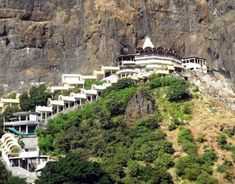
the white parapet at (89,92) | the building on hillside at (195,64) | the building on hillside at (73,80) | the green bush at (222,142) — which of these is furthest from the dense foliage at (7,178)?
the building on hillside at (195,64)

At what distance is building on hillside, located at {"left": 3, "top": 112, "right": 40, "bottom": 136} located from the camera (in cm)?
9269

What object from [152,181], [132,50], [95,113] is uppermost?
[132,50]

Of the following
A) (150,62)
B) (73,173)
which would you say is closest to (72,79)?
(150,62)

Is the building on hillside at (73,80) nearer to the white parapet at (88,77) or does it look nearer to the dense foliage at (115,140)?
the white parapet at (88,77)

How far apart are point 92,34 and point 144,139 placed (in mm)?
33403

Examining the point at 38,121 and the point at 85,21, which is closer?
the point at 38,121

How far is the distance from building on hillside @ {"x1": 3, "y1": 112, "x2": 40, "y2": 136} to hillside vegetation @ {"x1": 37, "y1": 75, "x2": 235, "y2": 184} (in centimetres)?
367

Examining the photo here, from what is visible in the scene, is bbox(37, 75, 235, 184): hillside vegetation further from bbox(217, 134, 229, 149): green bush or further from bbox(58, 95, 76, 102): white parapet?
bbox(58, 95, 76, 102): white parapet

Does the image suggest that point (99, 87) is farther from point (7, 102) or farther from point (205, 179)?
point (205, 179)

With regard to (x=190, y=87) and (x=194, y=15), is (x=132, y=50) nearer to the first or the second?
(x=194, y=15)

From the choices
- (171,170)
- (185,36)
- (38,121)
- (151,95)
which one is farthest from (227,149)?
(185,36)

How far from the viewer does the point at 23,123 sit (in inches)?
3642

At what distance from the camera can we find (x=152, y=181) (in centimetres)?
7319

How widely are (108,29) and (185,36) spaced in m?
12.6
